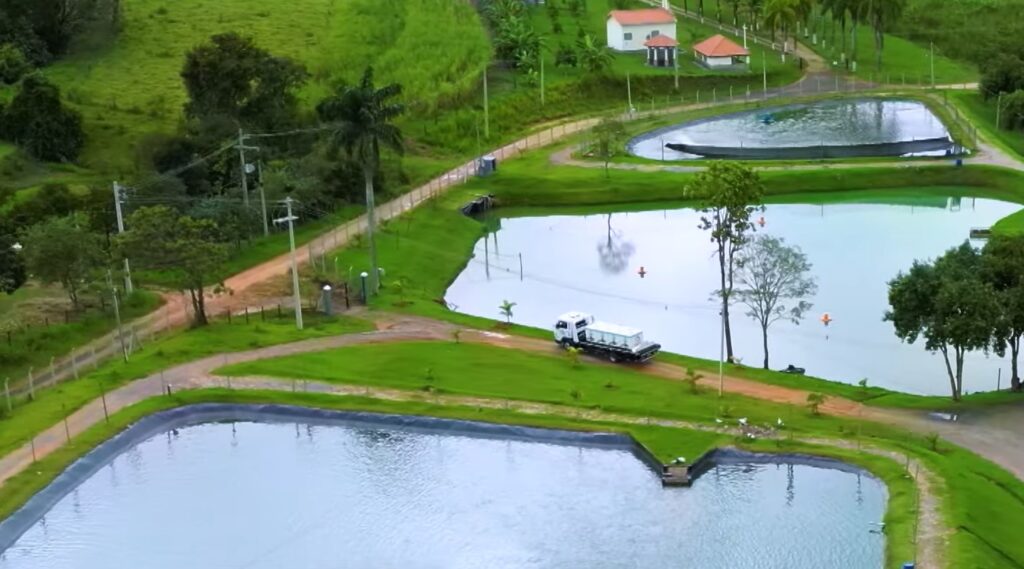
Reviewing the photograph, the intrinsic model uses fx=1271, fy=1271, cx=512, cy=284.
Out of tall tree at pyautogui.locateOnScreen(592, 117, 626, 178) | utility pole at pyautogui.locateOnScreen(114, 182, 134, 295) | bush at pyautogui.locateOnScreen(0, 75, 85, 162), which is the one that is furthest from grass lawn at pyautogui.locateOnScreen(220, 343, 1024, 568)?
bush at pyautogui.locateOnScreen(0, 75, 85, 162)

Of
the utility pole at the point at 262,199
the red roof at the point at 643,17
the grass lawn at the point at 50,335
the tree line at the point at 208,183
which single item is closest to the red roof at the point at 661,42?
the red roof at the point at 643,17

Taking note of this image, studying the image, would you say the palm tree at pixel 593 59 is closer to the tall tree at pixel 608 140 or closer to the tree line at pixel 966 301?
the tall tree at pixel 608 140

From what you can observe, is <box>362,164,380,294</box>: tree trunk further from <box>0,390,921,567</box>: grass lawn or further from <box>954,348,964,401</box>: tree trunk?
<box>954,348,964,401</box>: tree trunk

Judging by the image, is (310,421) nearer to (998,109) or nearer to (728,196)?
(728,196)

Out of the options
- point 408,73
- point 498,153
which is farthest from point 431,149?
point 408,73

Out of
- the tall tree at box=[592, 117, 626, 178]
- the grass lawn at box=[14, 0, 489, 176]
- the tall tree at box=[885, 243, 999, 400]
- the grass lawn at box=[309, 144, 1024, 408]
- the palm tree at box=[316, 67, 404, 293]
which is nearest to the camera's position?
the tall tree at box=[885, 243, 999, 400]

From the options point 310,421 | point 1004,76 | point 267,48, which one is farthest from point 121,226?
point 1004,76

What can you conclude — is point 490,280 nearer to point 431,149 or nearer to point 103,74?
point 431,149
